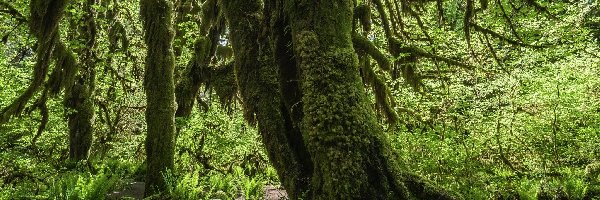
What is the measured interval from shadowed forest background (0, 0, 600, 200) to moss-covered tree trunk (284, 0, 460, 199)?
0.04 feet

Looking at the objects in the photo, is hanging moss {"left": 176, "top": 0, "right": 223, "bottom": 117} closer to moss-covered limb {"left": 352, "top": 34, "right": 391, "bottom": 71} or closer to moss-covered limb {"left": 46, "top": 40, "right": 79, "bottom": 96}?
moss-covered limb {"left": 46, "top": 40, "right": 79, "bottom": 96}

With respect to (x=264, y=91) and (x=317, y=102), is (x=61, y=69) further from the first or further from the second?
(x=317, y=102)

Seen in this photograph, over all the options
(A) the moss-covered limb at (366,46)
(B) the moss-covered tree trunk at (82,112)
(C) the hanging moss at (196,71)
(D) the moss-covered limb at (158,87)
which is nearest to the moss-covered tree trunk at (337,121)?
(A) the moss-covered limb at (366,46)

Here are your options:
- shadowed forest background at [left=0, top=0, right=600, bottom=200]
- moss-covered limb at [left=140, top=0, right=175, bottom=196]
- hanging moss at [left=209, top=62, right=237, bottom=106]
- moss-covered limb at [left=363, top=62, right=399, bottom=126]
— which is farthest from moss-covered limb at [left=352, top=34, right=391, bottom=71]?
moss-covered limb at [left=140, top=0, right=175, bottom=196]

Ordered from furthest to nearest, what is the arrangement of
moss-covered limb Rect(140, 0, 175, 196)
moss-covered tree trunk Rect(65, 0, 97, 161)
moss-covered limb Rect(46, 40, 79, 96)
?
moss-covered tree trunk Rect(65, 0, 97, 161), moss-covered limb Rect(46, 40, 79, 96), moss-covered limb Rect(140, 0, 175, 196)

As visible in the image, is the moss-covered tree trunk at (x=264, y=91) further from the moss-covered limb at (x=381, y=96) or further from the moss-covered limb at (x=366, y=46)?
the moss-covered limb at (x=381, y=96)

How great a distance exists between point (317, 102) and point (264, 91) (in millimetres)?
1045

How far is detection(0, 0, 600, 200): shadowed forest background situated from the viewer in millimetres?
3393

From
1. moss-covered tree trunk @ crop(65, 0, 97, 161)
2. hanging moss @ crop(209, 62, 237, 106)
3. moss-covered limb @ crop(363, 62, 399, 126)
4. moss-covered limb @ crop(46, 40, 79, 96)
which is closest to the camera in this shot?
moss-covered limb @ crop(363, 62, 399, 126)

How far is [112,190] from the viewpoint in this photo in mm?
10578

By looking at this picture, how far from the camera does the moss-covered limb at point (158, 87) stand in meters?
7.70

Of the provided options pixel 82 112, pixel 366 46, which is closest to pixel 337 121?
pixel 366 46

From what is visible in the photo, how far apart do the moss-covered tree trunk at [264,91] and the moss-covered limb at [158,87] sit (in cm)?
337

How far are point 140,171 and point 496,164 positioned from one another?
10773 millimetres
